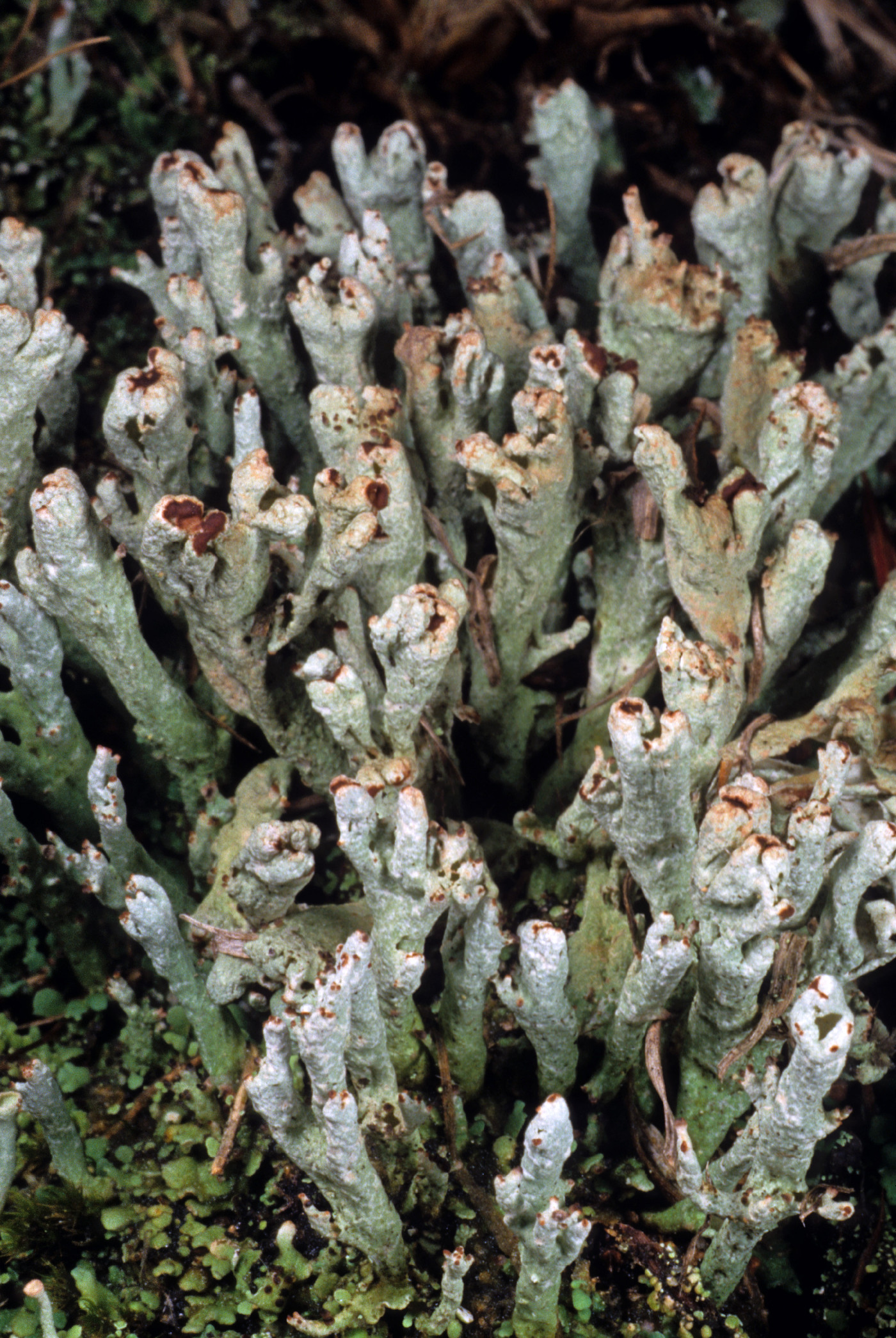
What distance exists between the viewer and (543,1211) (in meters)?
1.47

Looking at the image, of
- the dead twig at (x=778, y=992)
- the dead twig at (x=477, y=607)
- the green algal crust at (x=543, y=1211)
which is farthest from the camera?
the dead twig at (x=477, y=607)

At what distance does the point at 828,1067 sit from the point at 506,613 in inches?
38.6

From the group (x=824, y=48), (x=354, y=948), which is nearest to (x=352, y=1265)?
(x=354, y=948)

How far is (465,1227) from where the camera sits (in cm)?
176

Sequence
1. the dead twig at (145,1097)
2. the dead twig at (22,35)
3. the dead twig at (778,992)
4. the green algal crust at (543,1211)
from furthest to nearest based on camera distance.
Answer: the dead twig at (22,35), the dead twig at (145,1097), the dead twig at (778,992), the green algal crust at (543,1211)

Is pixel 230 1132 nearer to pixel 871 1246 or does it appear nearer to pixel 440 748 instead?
pixel 440 748

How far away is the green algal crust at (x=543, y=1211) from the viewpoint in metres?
1.37

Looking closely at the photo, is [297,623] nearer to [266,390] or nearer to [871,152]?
[266,390]

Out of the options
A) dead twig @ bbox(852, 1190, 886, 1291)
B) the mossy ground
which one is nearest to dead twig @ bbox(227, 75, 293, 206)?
the mossy ground

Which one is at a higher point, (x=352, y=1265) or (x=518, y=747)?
(x=518, y=747)

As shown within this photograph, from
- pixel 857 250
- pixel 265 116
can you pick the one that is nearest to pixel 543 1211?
pixel 857 250

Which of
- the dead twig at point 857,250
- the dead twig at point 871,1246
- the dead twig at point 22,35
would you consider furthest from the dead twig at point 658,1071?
the dead twig at point 22,35

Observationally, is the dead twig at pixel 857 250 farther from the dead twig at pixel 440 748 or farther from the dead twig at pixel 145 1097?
the dead twig at pixel 145 1097

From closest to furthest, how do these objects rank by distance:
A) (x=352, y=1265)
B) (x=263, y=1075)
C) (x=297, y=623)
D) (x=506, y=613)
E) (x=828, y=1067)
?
(x=828, y=1067) < (x=263, y=1075) < (x=352, y=1265) < (x=297, y=623) < (x=506, y=613)
